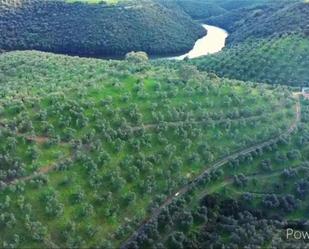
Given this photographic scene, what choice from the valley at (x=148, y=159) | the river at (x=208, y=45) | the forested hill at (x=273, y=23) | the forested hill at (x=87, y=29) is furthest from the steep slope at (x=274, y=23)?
the valley at (x=148, y=159)

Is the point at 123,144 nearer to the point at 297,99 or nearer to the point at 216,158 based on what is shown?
the point at 216,158

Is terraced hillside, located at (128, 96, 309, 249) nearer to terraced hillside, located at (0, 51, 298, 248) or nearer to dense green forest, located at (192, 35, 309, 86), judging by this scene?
terraced hillside, located at (0, 51, 298, 248)

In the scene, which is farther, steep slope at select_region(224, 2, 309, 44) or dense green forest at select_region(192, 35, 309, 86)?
steep slope at select_region(224, 2, 309, 44)

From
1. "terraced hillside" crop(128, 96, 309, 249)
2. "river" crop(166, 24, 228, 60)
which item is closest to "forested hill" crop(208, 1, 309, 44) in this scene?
"river" crop(166, 24, 228, 60)

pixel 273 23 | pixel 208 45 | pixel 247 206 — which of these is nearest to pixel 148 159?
pixel 247 206

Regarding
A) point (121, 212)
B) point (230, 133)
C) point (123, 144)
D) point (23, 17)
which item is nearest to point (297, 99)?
point (230, 133)

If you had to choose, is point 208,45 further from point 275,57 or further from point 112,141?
point 112,141
